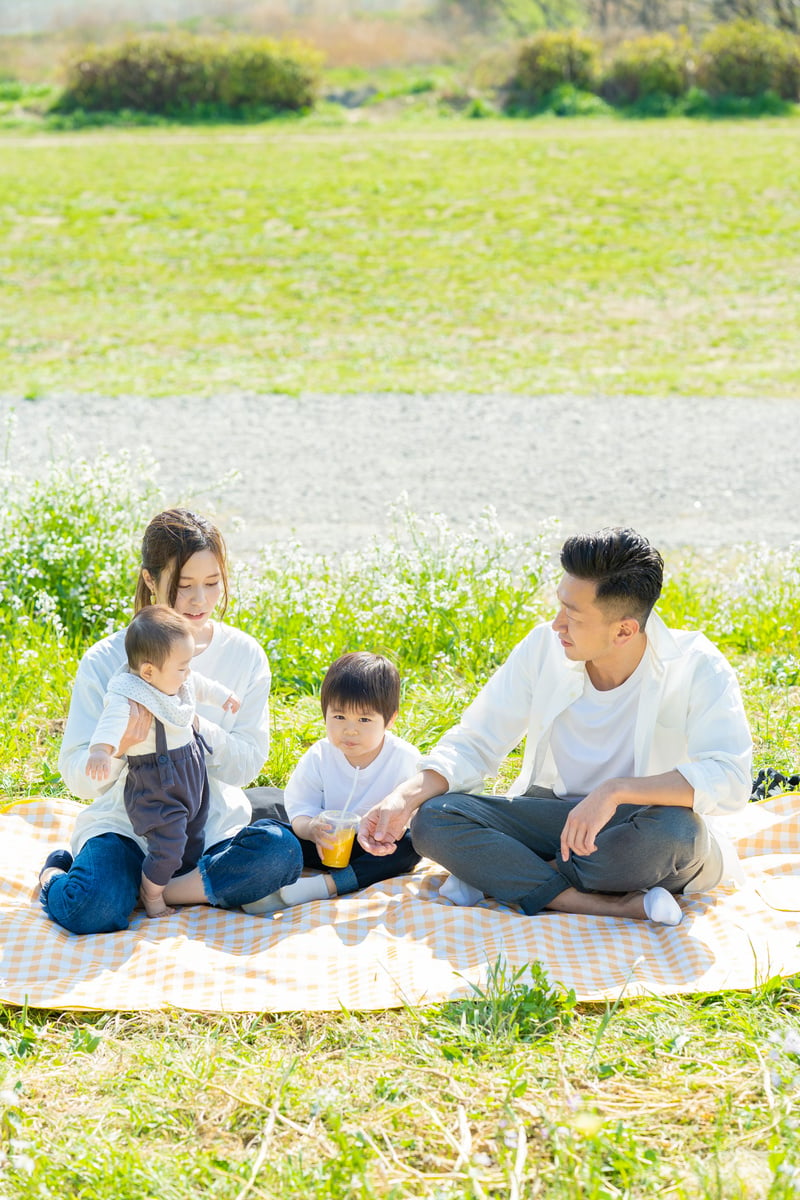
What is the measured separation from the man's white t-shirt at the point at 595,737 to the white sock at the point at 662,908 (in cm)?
34

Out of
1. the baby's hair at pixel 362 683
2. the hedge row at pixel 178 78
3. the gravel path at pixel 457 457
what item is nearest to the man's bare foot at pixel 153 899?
the baby's hair at pixel 362 683

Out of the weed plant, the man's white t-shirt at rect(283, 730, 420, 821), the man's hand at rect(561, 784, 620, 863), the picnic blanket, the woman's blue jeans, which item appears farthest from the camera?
the man's white t-shirt at rect(283, 730, 420, 821)

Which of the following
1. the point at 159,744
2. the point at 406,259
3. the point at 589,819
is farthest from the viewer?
the point at 406,259

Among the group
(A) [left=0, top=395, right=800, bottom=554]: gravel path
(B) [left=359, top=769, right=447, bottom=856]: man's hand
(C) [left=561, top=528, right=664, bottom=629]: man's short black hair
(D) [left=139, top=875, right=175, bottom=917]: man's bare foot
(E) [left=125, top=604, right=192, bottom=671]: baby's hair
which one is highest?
(C) [left=561, top=528, right=664, bottom=629]: man's short black hair

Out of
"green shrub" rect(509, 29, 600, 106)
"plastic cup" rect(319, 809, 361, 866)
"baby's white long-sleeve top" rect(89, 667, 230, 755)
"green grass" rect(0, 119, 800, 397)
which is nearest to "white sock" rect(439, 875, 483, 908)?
"plastic cup" rect(319, 809, 361, 866)

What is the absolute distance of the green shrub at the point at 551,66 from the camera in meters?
26.4

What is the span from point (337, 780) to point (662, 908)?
1038mm

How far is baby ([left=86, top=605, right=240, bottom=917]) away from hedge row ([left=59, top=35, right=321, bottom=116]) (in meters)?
25.0

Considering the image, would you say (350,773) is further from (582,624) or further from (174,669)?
(582,624)

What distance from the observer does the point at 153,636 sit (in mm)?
3199

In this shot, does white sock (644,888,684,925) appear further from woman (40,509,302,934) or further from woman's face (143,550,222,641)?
woman's face (143,550,222,641)

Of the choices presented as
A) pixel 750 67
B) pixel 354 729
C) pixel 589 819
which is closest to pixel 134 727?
pixel 354 729

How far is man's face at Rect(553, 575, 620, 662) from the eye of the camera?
3.23 m

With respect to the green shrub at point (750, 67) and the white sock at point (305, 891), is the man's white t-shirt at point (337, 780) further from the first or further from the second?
the green shrub at point (750, 67)
